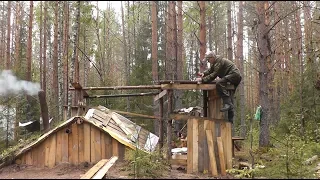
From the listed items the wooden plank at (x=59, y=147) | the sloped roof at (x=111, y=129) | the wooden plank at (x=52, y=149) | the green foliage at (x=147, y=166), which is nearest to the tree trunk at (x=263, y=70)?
the sloped roof at (x=111, y=129)

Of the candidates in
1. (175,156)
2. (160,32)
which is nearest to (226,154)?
(175,156)

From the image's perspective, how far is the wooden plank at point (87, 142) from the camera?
8859 millimetres

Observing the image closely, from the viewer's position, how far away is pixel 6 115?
1311 centimetres

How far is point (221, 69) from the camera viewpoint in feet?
25.8

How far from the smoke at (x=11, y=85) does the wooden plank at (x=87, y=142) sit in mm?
5656

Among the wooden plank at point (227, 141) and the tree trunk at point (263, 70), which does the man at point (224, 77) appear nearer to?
the wooden plank at point (227, 141)

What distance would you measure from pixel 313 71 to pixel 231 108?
30.1 ft

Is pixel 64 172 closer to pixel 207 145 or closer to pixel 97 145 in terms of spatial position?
pixel 97 145

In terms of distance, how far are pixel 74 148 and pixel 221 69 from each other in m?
4.21

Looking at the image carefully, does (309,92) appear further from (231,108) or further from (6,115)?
(6,115)

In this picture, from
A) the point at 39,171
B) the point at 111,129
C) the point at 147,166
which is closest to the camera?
the point at 147,166

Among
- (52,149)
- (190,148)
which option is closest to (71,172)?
(52,149)

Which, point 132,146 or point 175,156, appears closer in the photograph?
point 175,156

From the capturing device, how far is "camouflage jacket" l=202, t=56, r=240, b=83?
7.70 m
